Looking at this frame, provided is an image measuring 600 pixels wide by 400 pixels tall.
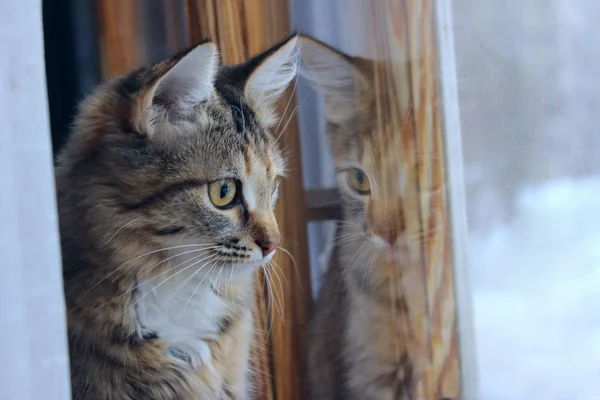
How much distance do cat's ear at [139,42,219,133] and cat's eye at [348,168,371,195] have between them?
0.82 feet

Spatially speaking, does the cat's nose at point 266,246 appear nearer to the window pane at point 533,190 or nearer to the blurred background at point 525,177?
the blurred background at point 525,177

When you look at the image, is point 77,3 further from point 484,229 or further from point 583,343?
point 583,343

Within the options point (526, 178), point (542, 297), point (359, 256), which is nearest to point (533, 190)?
point (526, 178)

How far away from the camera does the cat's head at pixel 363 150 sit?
973 millimetres

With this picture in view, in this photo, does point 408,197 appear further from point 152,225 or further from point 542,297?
point 152,225

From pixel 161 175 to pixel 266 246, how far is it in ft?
0.54

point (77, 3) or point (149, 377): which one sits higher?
point (77, 3)

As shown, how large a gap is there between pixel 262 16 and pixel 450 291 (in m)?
0.49

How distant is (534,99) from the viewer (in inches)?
37.9

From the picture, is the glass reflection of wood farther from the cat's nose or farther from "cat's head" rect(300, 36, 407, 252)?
the cat's nose

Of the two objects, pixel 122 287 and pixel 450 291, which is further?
pixel 450 291

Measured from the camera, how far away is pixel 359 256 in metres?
0.98

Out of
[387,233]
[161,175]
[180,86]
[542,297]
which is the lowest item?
[542,297]

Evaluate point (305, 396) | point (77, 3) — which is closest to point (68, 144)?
point (77, 3)
